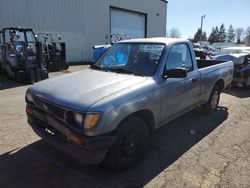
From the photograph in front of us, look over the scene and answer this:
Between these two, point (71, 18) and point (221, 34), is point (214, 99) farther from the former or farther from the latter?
point (221, 34)

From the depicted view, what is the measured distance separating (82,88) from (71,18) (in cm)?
1814

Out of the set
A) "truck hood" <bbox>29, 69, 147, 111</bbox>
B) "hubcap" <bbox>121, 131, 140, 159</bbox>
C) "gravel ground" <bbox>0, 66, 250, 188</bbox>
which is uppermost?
"truck hood" <bbox>29, 69, 147, 111</bbox>

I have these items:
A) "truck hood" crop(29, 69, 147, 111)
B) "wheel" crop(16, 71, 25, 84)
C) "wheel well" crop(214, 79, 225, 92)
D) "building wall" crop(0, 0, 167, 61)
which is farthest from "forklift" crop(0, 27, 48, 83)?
"wheel well" crop(214, 79, 225, 92)

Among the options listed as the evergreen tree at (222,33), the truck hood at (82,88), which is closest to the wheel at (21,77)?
the truck hood at (82,88)

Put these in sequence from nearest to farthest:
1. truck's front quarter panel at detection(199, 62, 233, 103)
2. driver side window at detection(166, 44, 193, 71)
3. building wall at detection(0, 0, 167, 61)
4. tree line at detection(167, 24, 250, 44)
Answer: driver side window at detection(166, 44, 193, 71) < truck's front quarter panel at detection(199, 62, 233, 103) < building wall at detection(0, 0, 167, 61) < tree line at detection(167, 24, 250, 44)

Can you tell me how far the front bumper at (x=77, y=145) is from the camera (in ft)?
9.41

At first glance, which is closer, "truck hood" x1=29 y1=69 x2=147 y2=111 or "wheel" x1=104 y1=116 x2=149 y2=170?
"truck hood" x1=29 y1=69 x2=147 y2=111

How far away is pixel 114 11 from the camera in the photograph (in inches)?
919

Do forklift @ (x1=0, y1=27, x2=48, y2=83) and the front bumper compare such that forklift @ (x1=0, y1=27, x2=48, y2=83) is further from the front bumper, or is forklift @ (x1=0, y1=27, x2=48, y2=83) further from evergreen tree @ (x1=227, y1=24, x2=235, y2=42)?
evergreen tree @ (x1=227, y1=24, x2=235, y2=42)

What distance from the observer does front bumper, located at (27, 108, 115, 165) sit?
287 centimetres

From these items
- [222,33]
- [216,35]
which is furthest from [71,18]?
[222,33]

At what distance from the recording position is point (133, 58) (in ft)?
14.2

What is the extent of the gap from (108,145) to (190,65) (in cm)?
267

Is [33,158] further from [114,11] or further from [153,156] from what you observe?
[114,11]
